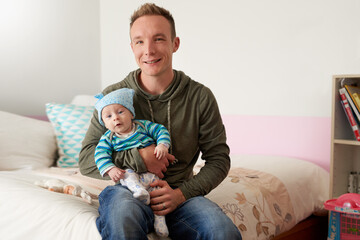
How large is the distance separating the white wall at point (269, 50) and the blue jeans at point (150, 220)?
127cm

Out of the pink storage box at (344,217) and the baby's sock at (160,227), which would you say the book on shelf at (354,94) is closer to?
the pink storage box at (344,217)

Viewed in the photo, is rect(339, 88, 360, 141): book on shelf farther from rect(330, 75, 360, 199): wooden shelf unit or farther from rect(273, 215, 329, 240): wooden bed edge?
rect(273, 215, 329, 240): wooden bed edge

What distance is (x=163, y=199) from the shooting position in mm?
1264

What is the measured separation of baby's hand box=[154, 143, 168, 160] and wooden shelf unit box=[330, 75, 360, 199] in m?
1.05

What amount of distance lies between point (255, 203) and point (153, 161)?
0.60 m

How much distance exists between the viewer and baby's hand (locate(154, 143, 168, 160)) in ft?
4.24

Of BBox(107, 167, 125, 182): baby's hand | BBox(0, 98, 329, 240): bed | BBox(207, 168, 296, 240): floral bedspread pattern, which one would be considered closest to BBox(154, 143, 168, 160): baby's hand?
BBox(107, 167, 125, 182): baby's hand

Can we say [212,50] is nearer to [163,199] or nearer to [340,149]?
[340,149]

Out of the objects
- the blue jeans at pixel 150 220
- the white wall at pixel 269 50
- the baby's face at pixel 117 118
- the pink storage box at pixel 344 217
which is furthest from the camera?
the white wall at pixel 269 50

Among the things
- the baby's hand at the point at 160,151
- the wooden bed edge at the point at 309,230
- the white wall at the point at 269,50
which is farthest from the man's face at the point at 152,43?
the white wall at the point at 269,50

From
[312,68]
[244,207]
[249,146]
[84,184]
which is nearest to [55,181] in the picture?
[84,184]

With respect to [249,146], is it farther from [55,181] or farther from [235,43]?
[55,181]

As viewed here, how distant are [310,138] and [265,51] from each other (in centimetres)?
58

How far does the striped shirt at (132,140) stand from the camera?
1.31 meters
